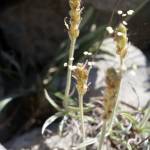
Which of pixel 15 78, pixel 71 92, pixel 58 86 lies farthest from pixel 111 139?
pixel 15 78

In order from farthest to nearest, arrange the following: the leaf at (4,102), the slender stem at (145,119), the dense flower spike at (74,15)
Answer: the leaf at (4,102), the slender stem at (145,119), the dense flower spike at (74,15)

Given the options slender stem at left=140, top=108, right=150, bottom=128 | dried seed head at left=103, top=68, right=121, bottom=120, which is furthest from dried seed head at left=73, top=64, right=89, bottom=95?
slender stem at left=140, top=108, right=150, bottom=128

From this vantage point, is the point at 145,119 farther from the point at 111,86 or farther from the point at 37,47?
the point at 37,47

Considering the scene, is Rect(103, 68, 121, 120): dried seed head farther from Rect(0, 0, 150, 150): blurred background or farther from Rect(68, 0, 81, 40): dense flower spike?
Rect(0, 0, 150, 150): blurred background

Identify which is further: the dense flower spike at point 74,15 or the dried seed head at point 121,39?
Answer: the dense flower spike at point 74,15

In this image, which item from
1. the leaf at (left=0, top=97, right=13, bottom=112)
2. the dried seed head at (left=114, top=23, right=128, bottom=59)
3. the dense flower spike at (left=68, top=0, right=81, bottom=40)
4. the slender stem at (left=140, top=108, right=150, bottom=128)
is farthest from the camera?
the leaf at (left=0, top=97, right=13, bottom=112)

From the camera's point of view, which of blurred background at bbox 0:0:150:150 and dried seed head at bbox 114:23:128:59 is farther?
blurred background at bbox 0:0:150:150

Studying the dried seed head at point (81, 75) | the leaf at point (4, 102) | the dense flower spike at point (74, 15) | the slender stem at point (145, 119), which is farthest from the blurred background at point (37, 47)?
the dried seed head at point (81, 75)

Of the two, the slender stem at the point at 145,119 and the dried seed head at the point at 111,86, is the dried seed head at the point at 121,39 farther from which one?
the slender stem at the point at 145,119

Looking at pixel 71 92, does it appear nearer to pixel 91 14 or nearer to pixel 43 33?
pixel 91 14
